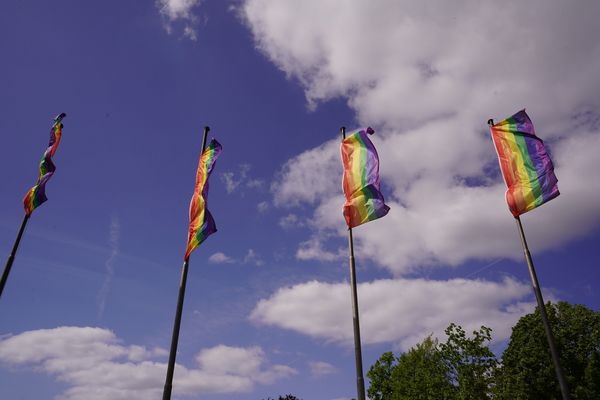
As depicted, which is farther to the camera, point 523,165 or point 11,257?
point 523,165

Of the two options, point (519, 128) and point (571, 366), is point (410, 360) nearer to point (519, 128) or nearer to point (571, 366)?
point (571, 366)

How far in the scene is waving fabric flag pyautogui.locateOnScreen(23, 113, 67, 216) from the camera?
18469 millimetres

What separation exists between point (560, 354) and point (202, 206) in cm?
4088

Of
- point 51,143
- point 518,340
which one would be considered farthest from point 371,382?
point 51,143

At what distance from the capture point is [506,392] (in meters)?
34.4

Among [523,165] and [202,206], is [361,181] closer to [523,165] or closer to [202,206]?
[202,206]

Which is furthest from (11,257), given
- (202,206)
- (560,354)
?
(560,354)

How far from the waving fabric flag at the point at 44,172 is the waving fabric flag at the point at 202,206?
7443 mm

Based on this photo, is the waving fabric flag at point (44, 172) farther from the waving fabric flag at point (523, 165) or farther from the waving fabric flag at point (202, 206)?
the waving fabric flag at point (523, 165)

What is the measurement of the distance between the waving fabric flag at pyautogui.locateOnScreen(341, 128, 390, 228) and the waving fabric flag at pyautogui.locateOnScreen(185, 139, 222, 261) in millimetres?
4937

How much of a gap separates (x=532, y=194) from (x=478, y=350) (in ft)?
71.5

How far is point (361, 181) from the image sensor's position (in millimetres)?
16078

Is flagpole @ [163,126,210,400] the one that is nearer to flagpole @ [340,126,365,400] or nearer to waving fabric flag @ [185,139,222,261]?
waving fabric flag @ [185,139,222,261]

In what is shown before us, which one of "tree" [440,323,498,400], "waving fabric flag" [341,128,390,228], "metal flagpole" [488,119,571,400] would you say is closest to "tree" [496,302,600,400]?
"tree" [440,323,498,400]
